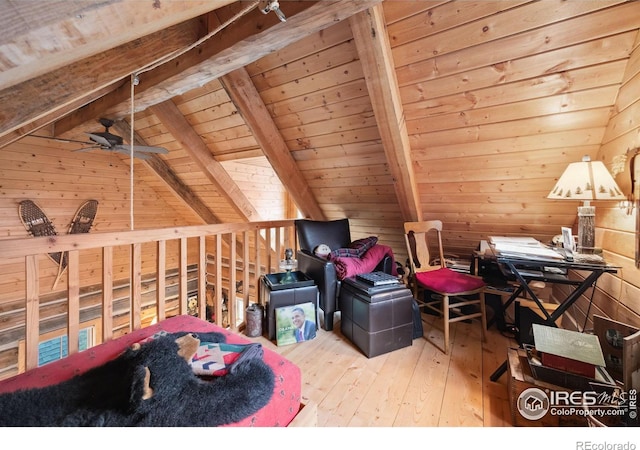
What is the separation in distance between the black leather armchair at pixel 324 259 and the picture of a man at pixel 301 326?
7.9 inches

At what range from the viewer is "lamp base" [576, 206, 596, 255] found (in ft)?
5.27

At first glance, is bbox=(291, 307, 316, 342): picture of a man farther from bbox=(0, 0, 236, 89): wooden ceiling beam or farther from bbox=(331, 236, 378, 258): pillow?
bbox=(0, 0, 236, 89): wooden ceiling beam

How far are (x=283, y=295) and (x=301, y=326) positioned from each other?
12.6 inches

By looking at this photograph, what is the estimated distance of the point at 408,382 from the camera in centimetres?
170

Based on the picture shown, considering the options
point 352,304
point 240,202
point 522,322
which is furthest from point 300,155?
point 522,322

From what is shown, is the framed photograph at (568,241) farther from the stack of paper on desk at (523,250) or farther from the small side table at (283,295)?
the small side table at (283,295)

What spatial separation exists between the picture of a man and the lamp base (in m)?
1.94

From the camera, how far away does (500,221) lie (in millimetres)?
2619

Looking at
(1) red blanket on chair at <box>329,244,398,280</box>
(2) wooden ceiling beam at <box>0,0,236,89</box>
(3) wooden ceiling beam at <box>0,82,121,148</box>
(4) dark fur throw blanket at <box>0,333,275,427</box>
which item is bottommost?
(4) dark fur throw blanket at <box>0,333,275,427</box>

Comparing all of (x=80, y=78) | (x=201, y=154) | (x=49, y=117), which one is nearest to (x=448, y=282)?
(x=80, y=78)

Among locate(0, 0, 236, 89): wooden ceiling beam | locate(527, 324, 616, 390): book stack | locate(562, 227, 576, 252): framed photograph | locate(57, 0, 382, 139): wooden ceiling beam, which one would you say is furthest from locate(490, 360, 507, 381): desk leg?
locate(0, 0, 236, 89): wooden ceiling beam

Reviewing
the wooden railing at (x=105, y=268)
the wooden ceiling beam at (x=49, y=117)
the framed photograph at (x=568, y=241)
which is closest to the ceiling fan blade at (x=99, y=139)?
the wooden ceiling beam at (x=49, y=117)

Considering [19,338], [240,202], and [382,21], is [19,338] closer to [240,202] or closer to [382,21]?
[240,202]

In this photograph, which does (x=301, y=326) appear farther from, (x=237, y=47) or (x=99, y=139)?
(x=99, y=139)
